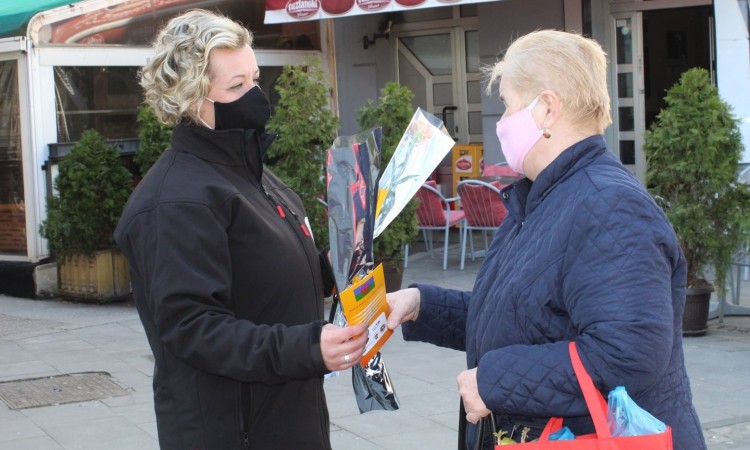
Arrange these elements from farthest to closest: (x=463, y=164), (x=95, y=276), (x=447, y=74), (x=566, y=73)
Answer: (x=447, y=74), (x=463, y=164), (x=95, y=276), (x=566, y=73)

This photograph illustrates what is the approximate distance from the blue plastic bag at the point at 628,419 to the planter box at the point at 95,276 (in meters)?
7.74

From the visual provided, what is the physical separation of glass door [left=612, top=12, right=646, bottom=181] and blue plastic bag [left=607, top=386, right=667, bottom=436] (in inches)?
412

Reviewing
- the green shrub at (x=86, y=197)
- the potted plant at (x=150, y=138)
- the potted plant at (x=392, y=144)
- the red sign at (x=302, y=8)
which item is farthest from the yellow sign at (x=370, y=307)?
the red sign at (x=302, y=8)

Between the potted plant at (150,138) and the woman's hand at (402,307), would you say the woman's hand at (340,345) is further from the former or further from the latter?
the potted plant at (150,138)

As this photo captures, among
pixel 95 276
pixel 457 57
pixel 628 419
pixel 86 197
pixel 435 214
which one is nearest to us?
pixel 628 419

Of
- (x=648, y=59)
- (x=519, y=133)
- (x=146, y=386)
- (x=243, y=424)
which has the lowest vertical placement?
(x=146, y=386)

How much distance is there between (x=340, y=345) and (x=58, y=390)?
14.6 ft

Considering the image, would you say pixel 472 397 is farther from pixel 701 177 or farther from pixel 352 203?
pixel 701 177

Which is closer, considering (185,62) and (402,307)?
(185,62)

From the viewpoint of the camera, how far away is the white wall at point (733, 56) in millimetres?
10422

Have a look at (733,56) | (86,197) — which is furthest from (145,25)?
(733,56)

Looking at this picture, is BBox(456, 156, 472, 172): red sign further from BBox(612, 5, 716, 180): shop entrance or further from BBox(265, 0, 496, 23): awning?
BBox(265, 0, 496, 23): awning

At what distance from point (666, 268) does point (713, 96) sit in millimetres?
5694

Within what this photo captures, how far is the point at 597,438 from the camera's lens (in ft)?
7.20
